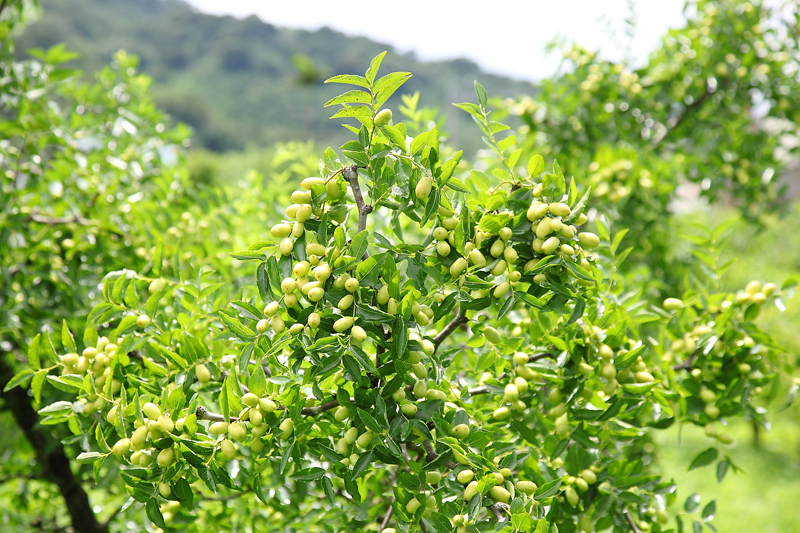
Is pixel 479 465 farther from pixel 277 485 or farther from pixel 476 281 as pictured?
pixel 277 485

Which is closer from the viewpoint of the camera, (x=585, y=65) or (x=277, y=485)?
(x=277, y=485)

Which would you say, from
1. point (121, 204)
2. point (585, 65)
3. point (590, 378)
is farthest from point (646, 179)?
point (121, 204)

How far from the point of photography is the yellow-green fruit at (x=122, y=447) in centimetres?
68

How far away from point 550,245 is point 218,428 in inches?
18.7

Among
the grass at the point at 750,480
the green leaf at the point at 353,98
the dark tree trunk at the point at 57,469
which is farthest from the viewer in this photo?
the grass at the point at 750,480

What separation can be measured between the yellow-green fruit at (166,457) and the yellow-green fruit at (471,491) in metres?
0.37

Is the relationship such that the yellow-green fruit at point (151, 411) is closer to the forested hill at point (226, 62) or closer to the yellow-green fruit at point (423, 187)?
the yellow-green fruit at point (423, 187)

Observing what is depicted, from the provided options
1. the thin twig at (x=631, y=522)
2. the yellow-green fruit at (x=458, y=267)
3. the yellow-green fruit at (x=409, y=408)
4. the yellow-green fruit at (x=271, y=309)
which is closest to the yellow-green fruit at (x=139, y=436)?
the yellow-green fruit at (x=271, y=309)

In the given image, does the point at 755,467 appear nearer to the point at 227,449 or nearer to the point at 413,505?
the point at 413,505

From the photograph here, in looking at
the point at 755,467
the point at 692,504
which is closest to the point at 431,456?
the point at 692,504

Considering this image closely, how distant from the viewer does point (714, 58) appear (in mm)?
1966

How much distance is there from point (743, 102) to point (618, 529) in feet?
5.97

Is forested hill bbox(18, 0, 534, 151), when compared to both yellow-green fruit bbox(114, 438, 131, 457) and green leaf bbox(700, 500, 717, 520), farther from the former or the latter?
yellow-green fruit bbox(114, 438, 131, 457)

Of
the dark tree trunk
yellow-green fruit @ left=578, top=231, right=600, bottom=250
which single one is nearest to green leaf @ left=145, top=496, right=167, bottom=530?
yellow-green fruit @ left=578, top=231, right=600, bottom=250
